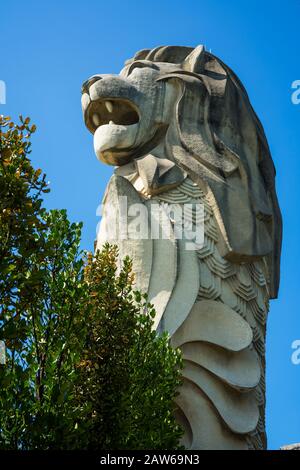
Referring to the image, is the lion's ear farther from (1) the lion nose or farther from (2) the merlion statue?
(1) the lion nose

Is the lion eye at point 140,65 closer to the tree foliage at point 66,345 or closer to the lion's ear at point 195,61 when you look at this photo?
the lion's ear at point 195,61

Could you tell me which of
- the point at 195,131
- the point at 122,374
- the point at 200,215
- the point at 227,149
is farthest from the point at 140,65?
the point at 122,374

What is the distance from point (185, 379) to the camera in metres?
15.0

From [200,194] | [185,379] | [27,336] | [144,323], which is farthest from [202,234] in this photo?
[27,336]

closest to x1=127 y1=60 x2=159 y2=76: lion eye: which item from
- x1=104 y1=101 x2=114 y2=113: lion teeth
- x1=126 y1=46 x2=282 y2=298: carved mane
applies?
x1=126 y1=46 x2=282 y2=298: carved mane

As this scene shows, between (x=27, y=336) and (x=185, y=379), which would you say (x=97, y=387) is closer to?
(x=27, y=336)

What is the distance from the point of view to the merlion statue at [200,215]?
1520cm

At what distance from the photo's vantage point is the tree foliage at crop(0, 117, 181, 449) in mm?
11469

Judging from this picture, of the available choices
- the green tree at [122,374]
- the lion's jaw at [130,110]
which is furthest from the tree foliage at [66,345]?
the lion's jaw at [130,110]

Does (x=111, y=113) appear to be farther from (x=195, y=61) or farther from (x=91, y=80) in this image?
(x=195, y=61)

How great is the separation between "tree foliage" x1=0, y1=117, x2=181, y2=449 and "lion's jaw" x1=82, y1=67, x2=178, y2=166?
2966 mm

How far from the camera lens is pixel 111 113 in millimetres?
16625

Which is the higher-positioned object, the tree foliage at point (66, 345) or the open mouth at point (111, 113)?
the open mouth at point (111, 113)

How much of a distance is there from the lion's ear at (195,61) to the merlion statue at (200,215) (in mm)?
18
